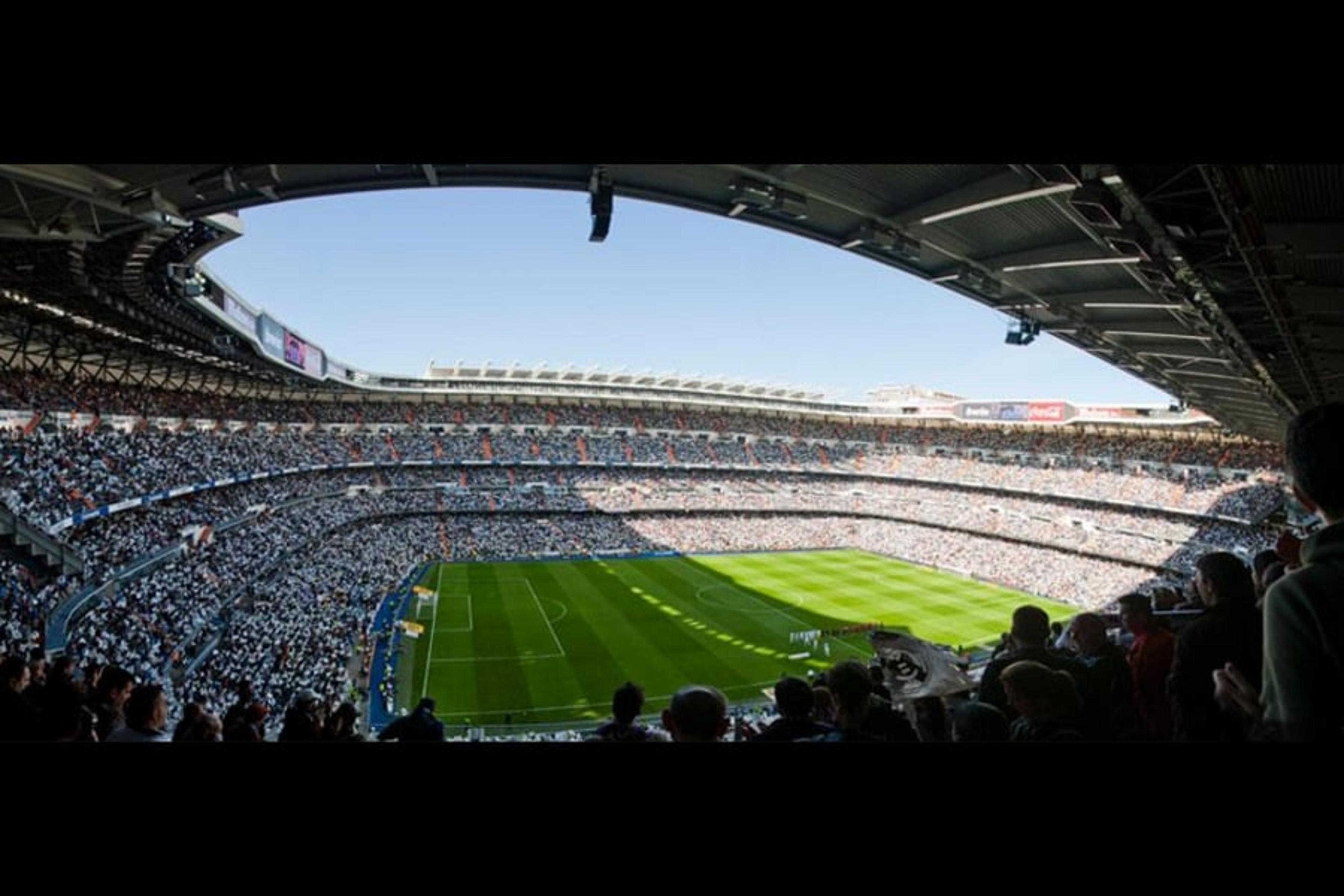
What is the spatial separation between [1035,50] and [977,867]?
2073mm

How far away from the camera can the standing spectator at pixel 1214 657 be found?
2.49 m

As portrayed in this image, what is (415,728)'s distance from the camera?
2.66m

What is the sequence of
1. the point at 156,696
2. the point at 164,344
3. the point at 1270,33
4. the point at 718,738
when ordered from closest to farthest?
1. the point at 1270,33
2. the point at 718,738
3. the point at 156,696
4. the point at 164,344

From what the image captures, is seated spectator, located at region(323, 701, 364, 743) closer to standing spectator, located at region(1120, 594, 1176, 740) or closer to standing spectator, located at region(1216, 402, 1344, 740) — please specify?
standing spectator, located at region(1120, 594, 1176, 740)

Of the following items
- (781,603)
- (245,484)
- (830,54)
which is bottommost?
(781,603)

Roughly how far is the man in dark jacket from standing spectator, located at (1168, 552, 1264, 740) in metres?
2.69

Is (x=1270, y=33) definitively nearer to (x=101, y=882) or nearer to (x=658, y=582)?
(x=101, y=882)

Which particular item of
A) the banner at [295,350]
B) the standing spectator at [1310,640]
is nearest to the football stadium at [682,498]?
the standing spectator at [1310,640]

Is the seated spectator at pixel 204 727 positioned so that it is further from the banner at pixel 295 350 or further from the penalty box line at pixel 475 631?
the banner at pixel 295 350

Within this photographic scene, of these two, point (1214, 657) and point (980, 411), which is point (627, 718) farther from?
point (980, 411)

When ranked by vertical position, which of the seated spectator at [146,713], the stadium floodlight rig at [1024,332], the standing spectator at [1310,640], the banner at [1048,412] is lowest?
the seated spectator at [146,713]

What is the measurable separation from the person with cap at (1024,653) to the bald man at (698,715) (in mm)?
1803

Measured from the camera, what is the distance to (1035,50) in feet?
6.23

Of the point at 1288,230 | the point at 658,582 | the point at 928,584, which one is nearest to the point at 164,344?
the point at 658,582
